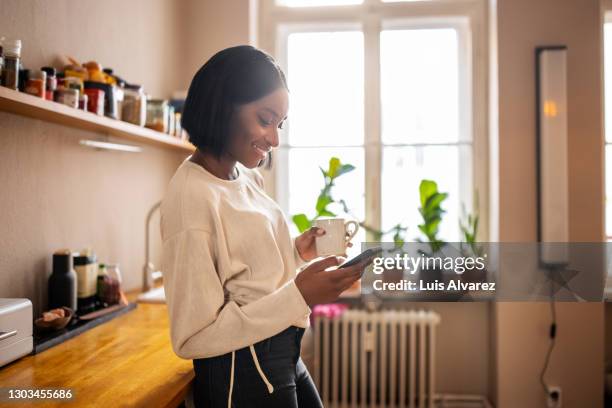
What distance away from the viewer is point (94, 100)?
155cm

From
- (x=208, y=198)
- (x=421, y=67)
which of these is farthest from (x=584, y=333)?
(x=208, y=198)

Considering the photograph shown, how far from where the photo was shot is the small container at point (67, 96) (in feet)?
4.61

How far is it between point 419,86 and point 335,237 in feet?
6.66

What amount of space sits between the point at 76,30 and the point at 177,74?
96 cm

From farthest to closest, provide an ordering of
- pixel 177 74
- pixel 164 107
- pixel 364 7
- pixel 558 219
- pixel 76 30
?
1. pixel 364 7
2. pixel 177 74
3. pixel 558 219
4. pixel 164 107
5. pixel 76 30

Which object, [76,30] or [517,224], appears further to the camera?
[517,224]

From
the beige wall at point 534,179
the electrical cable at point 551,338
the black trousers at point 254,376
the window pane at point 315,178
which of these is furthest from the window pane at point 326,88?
the black trousers at point 254,376

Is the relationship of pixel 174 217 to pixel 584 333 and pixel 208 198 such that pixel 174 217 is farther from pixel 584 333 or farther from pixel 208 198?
pixel 584 333

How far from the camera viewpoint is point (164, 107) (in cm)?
203

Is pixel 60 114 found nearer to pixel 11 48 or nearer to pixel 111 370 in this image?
pixel 11 48

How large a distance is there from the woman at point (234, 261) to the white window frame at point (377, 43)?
1861 millimetres

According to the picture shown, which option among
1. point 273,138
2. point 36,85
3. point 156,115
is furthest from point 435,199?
point 36,85

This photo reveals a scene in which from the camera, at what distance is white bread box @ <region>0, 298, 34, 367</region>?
114 cm

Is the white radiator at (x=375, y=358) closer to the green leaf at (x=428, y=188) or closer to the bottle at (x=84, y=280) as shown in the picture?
the green leaf at (x=428, y=188)
